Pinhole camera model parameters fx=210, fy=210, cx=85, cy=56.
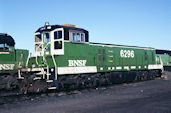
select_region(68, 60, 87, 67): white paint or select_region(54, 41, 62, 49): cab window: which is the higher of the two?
select_region(54, 41, 62, 49): cab window

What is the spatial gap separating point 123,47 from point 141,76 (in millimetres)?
3859

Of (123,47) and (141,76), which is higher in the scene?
(123,47)

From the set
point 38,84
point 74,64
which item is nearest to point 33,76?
point 38,84

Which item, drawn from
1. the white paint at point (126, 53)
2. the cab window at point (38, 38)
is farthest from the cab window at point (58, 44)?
the white paint at point (126, 53)

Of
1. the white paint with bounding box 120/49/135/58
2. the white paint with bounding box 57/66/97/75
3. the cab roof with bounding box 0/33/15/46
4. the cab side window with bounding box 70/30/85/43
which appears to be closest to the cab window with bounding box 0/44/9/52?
the cab roof with bounding box 0/33/15/46

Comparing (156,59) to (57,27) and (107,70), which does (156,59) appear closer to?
(107,70)

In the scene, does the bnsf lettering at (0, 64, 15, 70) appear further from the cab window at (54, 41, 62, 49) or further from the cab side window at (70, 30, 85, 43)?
the cab side window at (70, 30, 85, 43)

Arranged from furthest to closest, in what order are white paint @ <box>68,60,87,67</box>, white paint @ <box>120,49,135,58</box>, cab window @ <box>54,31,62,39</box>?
white paint @ <box>120,49,135,58</box>, white paint @ <box>68,60,87,67</box>, cab window @ <box>54,31,62,39</box>

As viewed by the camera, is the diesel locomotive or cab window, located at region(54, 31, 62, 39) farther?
cab window, located at region(54, 31, 62, 39)

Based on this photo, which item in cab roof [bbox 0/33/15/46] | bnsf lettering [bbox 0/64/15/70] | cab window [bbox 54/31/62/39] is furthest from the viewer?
cab roof [bbox 0/33/15/46]

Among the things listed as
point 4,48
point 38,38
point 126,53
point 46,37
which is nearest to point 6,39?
point 4,48

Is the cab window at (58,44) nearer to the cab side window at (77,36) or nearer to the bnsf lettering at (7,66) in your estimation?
the cab side window at (77,36)

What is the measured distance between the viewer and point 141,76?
20047 mm

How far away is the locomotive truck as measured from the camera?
12.2 metres
